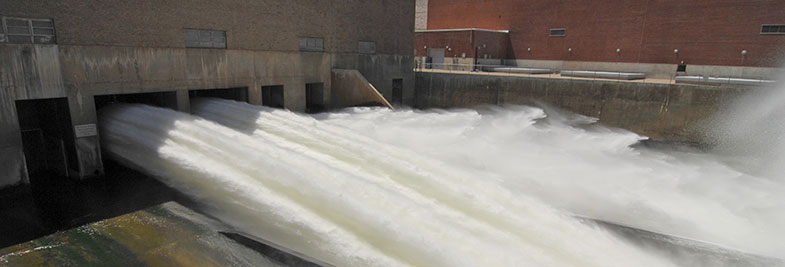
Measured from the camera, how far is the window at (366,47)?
2338 centimetres

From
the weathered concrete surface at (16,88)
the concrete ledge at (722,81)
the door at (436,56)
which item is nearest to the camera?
the weathered concrete surface at (16,88)

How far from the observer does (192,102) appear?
18.0 metres

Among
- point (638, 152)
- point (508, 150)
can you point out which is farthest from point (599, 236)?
point (638, 152)

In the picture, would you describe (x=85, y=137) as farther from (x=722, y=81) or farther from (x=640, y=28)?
(x=640, y=28)

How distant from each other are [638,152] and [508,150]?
6.72 metres

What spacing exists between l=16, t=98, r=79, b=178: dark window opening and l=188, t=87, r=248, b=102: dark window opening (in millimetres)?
5283

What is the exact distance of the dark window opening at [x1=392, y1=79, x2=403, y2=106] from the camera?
88.1 ft

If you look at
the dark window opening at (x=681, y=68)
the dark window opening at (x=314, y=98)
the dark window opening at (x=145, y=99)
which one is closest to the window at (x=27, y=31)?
the dark window opening at (x=145, y=99)

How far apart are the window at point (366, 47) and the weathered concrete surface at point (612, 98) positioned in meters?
5.74

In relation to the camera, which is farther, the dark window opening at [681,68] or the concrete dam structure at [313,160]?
the dark window opening at [681,68]

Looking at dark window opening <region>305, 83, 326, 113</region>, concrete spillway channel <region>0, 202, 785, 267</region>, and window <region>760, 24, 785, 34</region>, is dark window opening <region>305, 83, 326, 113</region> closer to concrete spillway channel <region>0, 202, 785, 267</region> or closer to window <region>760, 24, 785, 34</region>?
concrete spillway channel <region>0, 202, 785, 267</region>

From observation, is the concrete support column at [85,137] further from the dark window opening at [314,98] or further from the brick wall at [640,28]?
the brick wall at [640,28]

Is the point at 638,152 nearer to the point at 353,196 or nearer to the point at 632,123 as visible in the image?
the point at 632,123

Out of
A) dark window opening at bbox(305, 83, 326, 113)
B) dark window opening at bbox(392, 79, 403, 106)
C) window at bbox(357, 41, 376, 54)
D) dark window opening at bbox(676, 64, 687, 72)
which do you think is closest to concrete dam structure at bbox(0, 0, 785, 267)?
dark window opening at bbox(305, 83, 326, 113)
